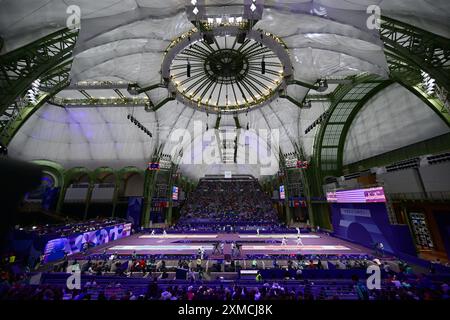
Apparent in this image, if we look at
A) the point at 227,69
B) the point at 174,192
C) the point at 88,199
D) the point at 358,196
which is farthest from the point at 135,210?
the point at 358,196

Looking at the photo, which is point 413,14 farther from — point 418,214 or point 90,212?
point 90,212

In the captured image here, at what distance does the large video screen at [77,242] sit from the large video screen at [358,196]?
30.5 metres

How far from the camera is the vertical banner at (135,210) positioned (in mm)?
36375

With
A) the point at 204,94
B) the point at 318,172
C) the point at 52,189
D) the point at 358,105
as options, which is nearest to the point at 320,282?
the point at 204,94

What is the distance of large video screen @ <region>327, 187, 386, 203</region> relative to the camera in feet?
67.2

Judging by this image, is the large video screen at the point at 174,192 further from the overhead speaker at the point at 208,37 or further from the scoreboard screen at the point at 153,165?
the overhead speaker at the point at 208,37

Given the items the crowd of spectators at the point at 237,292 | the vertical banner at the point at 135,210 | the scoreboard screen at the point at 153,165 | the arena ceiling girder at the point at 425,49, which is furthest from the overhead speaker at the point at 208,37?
the vertical banner at the point at 135,210

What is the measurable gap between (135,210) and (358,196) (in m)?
35.0

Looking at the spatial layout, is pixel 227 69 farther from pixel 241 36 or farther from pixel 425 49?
pixel 425 49

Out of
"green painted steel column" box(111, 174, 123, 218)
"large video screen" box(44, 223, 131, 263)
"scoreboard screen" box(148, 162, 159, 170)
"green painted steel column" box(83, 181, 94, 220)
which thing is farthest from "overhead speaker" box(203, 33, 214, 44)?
"green painted steel column" box(83, 181, 94, 220)

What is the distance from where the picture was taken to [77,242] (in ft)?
67.2

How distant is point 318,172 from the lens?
3466 centimetres

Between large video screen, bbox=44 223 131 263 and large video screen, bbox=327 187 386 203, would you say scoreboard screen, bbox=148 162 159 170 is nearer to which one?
large video screen, bbox=44 223 131 263

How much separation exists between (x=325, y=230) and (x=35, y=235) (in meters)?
Result: 35.1
